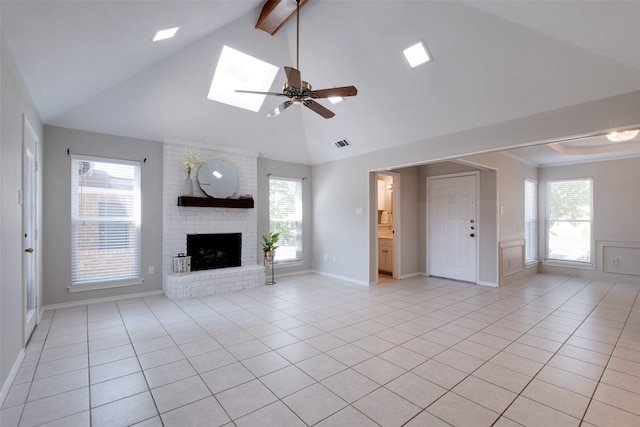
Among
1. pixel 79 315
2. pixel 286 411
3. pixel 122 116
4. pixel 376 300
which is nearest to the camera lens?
pixel 286 411

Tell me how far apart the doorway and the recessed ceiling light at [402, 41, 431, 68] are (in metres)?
2.62

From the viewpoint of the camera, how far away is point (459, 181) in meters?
6.15

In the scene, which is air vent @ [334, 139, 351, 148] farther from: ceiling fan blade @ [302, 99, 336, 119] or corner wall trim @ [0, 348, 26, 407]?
corner wall trim @ [0, 348, 26, 407]

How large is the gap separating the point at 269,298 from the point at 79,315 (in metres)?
2.48

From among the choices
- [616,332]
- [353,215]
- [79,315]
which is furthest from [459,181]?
[79,315]

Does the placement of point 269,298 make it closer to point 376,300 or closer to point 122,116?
point 376,300

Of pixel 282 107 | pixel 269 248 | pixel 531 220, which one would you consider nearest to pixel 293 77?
pixel 282 107

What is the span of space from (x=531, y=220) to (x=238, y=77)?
706cm

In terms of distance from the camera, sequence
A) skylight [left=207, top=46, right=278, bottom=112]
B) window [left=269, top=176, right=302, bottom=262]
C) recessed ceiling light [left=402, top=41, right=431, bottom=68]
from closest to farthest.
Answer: recessed ceiling light [left=402, top=41, right=431, bottom=68] < skylight [left=207, top=46, right=278, bottom=112] < window [left=269, top=176, right=302, bottom=262]

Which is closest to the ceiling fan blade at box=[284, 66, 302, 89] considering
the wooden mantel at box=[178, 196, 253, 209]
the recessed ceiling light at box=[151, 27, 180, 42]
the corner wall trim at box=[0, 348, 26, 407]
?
the recessed ceiling light at box=[151, 27, 180, 42]

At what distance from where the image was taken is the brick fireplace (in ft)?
16.0

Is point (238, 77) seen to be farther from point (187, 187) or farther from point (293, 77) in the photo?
point (293, 77)

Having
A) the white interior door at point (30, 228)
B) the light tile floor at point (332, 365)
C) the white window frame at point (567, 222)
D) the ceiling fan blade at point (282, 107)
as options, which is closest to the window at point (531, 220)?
the white window frame at point (567, 222)

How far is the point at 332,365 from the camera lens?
8.60 ft
